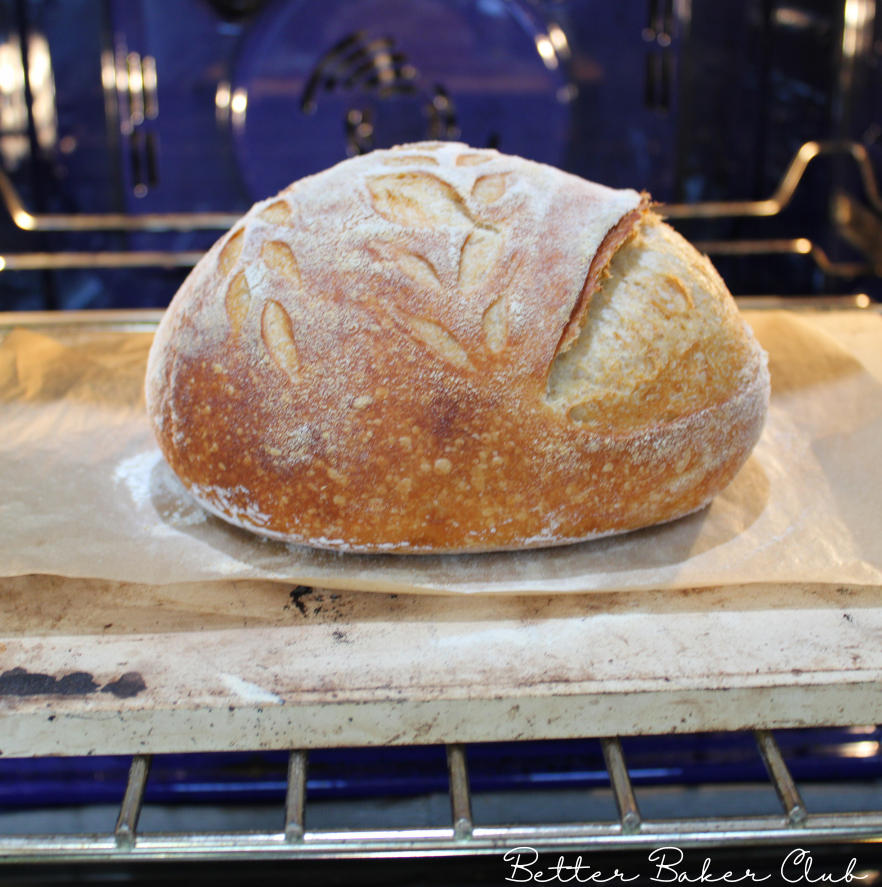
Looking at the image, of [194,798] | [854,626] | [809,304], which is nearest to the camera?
[854,626]

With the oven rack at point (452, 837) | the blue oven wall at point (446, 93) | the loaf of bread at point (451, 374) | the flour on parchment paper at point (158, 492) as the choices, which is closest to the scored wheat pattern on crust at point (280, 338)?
the loaf of bread at point (451, 374)

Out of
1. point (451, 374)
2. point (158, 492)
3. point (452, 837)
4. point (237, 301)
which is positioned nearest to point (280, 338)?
point (237, 301)

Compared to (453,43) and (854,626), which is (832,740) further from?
(453,43)

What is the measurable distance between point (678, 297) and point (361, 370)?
37cm

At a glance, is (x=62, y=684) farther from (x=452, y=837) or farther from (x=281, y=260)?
(x=281, y=260)

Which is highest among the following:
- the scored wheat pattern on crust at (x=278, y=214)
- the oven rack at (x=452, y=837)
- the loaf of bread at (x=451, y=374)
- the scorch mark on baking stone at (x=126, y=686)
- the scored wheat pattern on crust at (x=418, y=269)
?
the scored wheat pattern on crust at (x=278, y=214)

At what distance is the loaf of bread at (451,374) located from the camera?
0.87 meters

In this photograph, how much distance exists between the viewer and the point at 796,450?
1136 mm

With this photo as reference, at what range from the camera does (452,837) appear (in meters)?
0.66

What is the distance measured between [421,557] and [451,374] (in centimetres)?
21

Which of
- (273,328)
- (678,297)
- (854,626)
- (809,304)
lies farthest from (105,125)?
(854,626)

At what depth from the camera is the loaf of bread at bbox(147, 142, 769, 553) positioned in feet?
2.86

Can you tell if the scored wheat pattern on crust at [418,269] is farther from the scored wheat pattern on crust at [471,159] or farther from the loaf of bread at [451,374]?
the scored wheat pattern on crust at [471,159]

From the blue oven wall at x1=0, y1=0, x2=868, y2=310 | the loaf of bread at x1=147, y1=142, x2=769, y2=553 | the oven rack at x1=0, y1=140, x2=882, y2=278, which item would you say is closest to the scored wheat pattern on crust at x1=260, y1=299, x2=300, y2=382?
the loaf of bread at x1=147, y1=142, x2=769, y2=553
